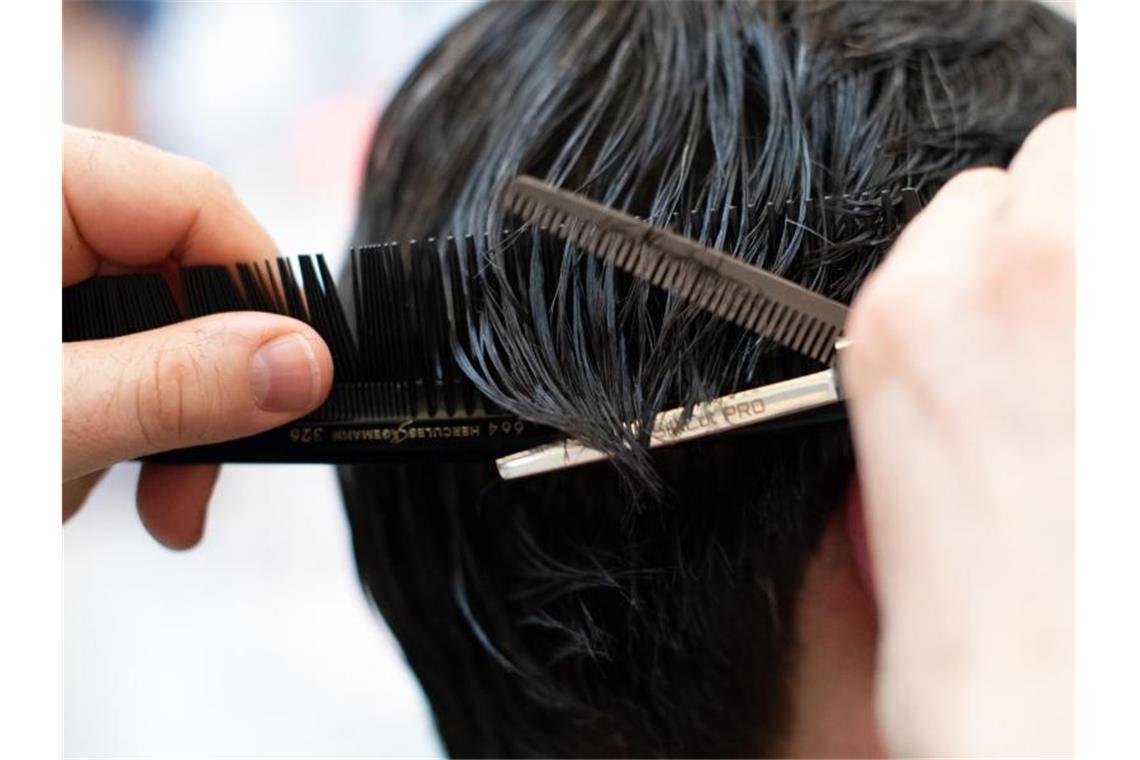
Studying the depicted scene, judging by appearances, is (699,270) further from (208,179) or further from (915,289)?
(208,179)

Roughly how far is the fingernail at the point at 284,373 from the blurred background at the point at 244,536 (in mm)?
451

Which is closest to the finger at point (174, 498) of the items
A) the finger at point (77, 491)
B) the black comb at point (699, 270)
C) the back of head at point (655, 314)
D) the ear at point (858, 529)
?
the finger at point (77, 491)

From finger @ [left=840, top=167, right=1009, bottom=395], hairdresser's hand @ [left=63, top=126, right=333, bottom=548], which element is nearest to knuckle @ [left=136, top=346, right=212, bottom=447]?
hairdresser's hand @ [left=63, top=126, right=333, bottom=548]

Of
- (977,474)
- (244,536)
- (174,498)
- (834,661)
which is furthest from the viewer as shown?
(244,536)

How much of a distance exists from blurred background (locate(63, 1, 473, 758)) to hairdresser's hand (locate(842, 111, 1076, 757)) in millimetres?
674

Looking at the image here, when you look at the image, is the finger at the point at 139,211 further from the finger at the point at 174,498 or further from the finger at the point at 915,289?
the finger at the point at 915,289

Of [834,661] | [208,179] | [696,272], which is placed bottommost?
[834,661]

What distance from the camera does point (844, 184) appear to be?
497 mm

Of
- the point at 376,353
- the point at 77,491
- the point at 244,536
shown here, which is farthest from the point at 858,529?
the point at 244,536

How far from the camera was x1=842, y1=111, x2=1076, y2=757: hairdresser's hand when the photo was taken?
336mm

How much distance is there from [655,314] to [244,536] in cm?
69

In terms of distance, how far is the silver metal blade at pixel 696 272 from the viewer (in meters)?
0.44

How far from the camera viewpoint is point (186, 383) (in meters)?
0.48

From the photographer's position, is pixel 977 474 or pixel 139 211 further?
pixel 139 211
